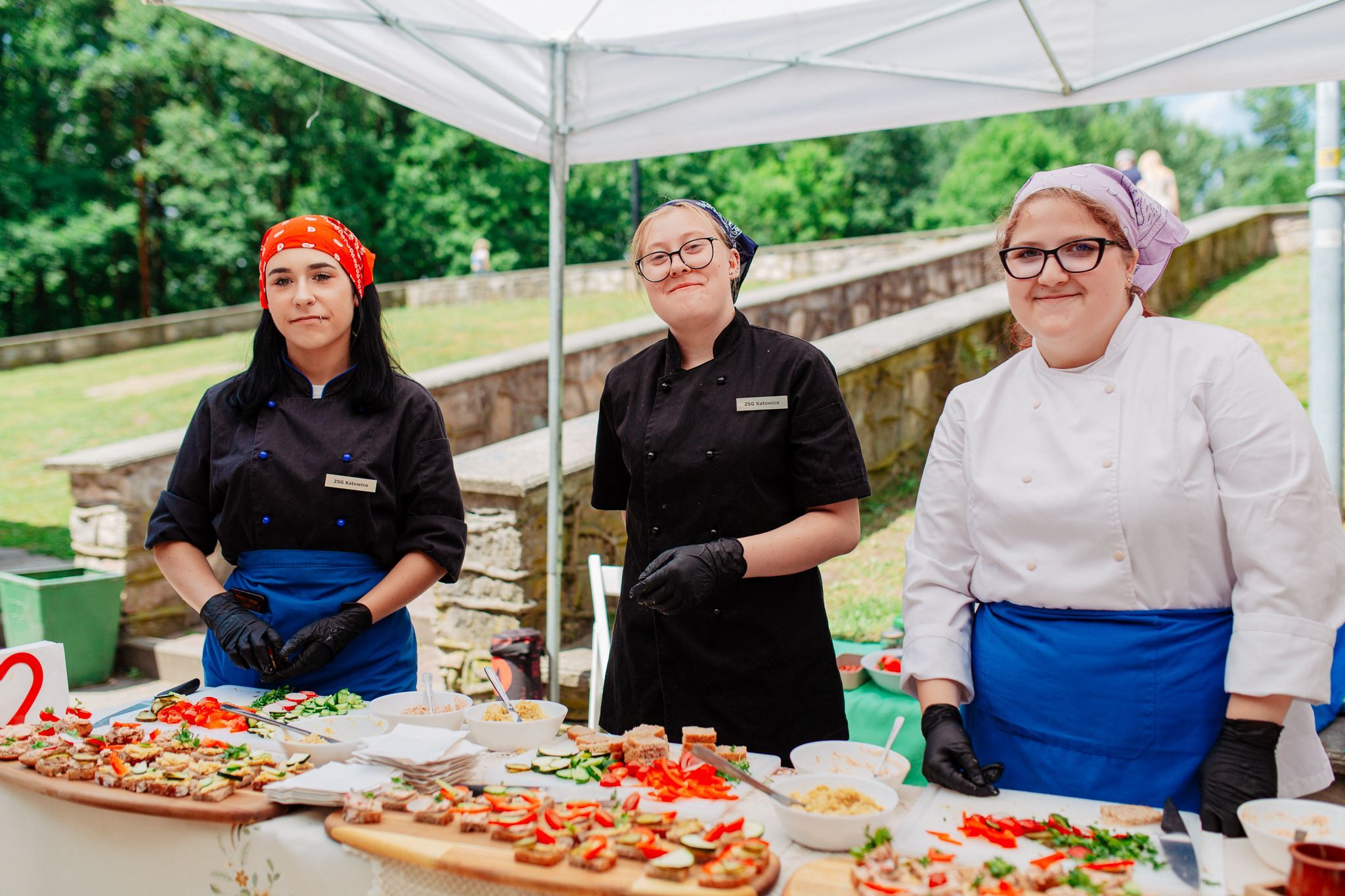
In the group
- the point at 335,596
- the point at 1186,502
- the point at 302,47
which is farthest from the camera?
the point at 302,47

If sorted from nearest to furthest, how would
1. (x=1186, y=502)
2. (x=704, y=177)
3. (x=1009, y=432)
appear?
(x=1186, y=502)
(x=1009, y=432)
(x=704, y=177)

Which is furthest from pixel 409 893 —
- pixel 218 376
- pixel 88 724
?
pixel 218 376

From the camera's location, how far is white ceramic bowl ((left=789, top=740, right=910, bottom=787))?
179 cm

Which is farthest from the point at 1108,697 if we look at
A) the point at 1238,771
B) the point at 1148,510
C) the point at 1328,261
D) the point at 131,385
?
the point at 131,385

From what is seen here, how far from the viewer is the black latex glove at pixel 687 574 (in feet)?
6.68

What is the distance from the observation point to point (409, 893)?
1477mm

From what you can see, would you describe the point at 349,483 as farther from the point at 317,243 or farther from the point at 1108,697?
the point at 1108,697

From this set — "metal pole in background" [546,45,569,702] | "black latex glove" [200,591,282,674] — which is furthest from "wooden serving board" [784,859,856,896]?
"metal pole in background" [546,45,569,702]

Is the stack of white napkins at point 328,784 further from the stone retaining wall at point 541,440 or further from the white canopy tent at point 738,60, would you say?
the stone retaining wall at point 541,440

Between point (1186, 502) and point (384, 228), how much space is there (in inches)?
1074

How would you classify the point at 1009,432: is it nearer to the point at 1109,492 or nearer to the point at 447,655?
the point at 1109,492

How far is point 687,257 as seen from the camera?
2213 millimetres

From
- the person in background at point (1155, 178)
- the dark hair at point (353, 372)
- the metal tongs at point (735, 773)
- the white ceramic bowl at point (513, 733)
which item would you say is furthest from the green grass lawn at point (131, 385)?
the metal tongs at point (735, 773)

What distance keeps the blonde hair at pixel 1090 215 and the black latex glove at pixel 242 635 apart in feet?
5.81
